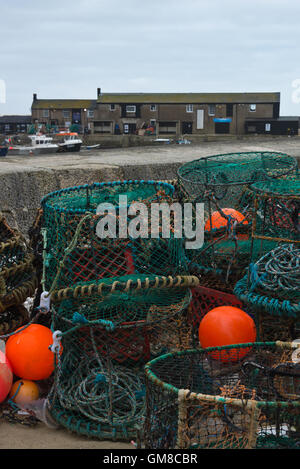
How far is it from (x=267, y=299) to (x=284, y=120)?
48.8 metres

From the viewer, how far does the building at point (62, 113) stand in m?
56.7

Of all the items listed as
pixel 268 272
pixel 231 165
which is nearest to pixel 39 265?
pixel 268 272

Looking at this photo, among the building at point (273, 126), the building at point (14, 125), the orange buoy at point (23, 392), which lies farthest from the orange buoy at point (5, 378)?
the building at point (14, 125)

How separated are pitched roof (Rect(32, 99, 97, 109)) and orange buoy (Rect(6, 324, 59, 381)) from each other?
184 feet

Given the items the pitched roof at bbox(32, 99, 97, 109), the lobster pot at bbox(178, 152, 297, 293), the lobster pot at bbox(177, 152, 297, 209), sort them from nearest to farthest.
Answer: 1. the lobster pot at bbox(178, 152, 297, 293)
2. the lobster pot at bbox(177, 152, 297, 209)
3. the pitched roof at bbox(32, 99, 97, 109)

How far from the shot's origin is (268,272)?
274 centimetres

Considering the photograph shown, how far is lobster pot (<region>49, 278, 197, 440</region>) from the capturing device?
2539mm

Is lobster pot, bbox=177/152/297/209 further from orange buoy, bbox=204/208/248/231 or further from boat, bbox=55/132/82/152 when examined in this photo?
boat, bbox=55/132/82/152

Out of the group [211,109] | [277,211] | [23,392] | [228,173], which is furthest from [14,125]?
[23,392]

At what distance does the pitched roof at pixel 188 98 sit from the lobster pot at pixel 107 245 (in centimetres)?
4930

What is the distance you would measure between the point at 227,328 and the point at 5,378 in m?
1.10

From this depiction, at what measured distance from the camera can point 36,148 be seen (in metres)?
35.4

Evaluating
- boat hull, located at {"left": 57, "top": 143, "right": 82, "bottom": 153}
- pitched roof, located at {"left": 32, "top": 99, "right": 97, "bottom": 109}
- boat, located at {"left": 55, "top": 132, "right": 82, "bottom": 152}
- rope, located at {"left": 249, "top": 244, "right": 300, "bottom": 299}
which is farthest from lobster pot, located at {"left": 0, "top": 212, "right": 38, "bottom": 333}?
pitched roof, located at {"left": 32, "top": 99, "right": 97, "bottom": 109}
